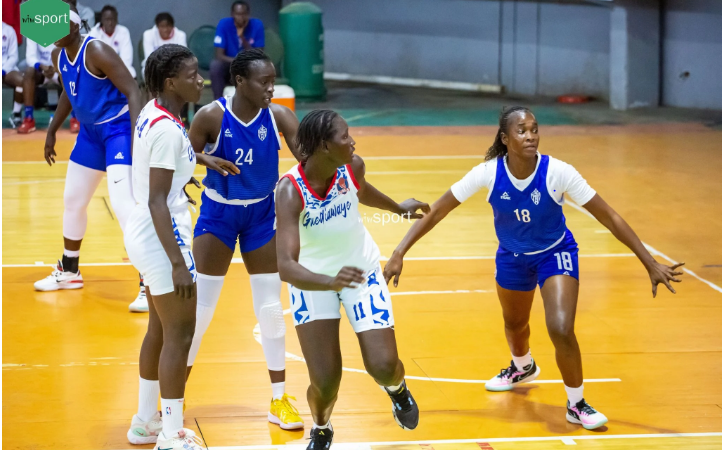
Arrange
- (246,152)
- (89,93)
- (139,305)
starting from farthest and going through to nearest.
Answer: (139,305) → (89,93) → (246,152)

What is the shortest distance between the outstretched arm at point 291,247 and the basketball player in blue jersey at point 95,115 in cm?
228

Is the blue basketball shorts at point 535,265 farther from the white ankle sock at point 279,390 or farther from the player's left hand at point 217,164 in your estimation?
the player's left hand at point 217,164

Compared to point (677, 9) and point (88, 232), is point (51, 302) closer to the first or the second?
point (88, 232)

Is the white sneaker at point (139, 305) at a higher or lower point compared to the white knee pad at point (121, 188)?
lower

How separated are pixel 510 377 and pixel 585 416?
0.65 m

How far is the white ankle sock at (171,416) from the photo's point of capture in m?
4.36

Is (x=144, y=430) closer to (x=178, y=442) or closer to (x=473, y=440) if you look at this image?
(x=178, y=442)

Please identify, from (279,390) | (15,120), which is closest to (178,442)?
(279,390)

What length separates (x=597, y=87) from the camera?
61.5 ft

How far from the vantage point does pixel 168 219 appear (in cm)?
413

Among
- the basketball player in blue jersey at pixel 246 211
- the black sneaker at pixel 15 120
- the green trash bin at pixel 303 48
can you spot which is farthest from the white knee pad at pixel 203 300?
the green trash bin at pixel 303 48

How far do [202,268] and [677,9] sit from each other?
14.6 meters

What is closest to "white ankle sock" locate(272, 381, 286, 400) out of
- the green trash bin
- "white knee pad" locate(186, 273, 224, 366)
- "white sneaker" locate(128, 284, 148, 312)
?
"white knee pad" locate(186, 273, 224, 366)

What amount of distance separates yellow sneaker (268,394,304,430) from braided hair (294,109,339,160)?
1.42m
